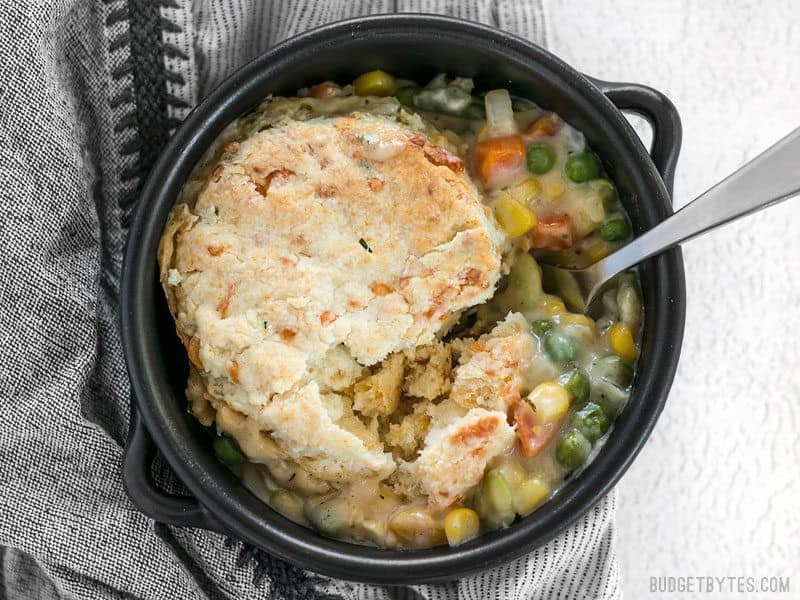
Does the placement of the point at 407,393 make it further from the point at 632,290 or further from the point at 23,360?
the point at 23,360

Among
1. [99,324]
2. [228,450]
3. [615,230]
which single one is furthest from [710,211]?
[99,324]

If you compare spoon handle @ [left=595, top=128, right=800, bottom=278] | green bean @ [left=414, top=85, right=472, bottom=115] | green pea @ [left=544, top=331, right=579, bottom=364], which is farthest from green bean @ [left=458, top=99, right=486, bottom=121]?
green pea @ [left=544, top=331, right=579, bottom=364]

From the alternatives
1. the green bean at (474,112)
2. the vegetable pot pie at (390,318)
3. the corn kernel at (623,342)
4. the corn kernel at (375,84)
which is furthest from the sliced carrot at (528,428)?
the corn kernel at (375,84)

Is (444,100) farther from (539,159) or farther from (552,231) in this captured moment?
(552,231)

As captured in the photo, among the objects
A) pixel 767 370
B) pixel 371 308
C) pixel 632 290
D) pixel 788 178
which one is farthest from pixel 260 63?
pixel 767 370

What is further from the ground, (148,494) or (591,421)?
(591,421)
